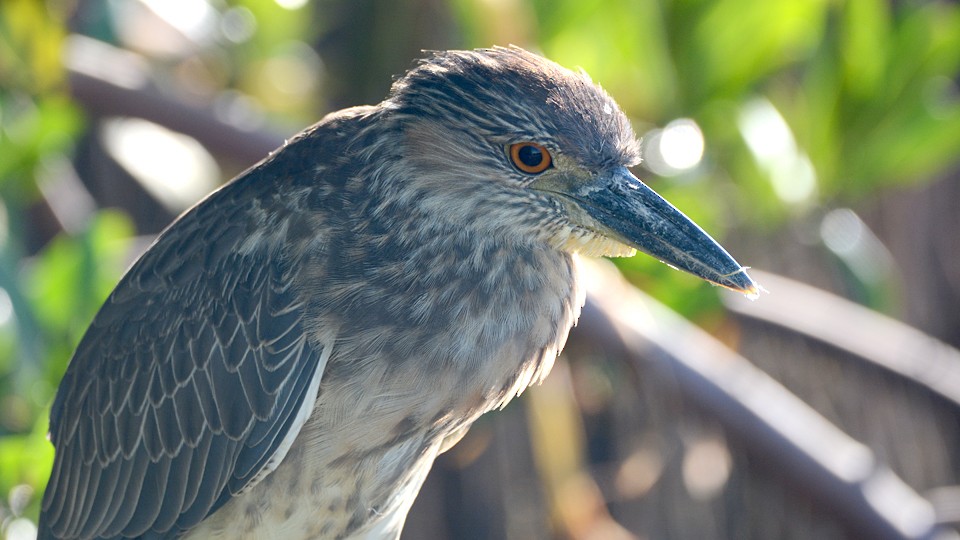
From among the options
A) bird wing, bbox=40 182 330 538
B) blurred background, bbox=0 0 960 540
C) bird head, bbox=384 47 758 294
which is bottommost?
Answer: bird wing, bbox=40 182 330 538

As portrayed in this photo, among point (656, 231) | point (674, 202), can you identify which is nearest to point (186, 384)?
point (656, 231)

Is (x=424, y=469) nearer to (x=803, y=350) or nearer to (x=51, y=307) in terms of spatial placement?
(x=51, y=307)

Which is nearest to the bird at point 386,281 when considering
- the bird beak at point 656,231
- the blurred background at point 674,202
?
the bird beak at point 656,231

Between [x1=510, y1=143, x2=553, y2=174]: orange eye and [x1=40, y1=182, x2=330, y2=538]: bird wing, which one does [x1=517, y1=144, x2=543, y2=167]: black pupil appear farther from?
[x1=40, y1=182, x2=330, y2=538]: bird wing

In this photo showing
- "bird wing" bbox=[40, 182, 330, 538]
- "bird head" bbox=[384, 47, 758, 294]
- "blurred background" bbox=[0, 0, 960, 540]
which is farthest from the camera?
"blurred background" bbox=[0, 0, 960, 540]

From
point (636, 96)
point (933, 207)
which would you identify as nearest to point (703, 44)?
point (636, 96)

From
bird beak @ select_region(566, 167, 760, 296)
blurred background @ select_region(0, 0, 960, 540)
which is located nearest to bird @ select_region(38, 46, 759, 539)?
bird beak @ select_region(566, 167, 760, 296)

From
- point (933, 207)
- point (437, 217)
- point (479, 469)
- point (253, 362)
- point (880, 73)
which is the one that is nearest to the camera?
point (437, 217)
